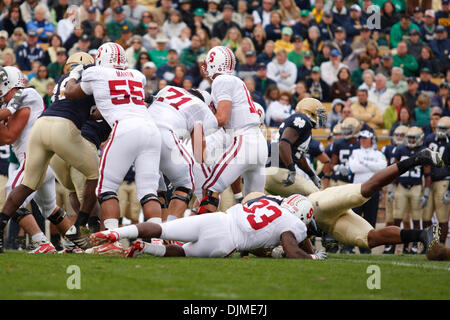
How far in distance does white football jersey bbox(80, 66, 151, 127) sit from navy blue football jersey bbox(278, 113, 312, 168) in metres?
2.42

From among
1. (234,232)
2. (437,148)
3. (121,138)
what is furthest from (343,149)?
(121,138)

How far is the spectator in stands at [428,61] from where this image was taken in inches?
639

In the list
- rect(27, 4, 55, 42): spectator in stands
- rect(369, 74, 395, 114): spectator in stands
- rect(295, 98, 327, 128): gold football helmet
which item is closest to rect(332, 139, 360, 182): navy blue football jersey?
rect(295, 98, 327, 128): gold football helmet

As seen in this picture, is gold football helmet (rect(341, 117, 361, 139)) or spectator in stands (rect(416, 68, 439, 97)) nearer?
gold football helmet (rect(341, 117, 361, 139))

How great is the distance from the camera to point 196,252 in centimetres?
699

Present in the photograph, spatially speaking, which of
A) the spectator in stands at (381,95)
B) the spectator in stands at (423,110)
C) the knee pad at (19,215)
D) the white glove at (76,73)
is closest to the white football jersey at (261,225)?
the white glove at (76,73)

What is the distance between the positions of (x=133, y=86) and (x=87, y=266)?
192cm

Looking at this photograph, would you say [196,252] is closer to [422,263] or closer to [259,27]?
[422,263]

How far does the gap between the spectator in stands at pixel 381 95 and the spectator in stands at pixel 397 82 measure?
1.35 ft

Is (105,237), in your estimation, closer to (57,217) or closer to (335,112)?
(57,217)

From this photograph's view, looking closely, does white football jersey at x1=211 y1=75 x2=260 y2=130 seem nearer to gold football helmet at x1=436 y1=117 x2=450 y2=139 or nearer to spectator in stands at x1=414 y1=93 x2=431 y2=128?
gold football helmet at x1=436 y1=117 x2=450 y2=139

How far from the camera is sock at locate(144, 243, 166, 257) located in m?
6.83

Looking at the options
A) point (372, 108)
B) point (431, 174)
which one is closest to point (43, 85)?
point (372, 108)

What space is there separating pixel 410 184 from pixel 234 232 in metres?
6.11
